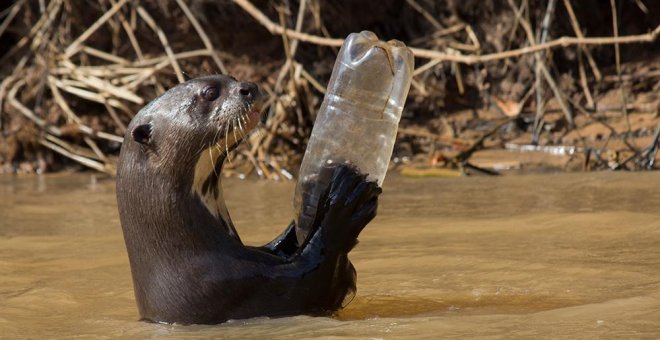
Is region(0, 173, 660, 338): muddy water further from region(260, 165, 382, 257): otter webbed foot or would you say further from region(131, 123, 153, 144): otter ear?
region(131, 123, 153, 144): otter ear

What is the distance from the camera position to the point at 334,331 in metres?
2.41

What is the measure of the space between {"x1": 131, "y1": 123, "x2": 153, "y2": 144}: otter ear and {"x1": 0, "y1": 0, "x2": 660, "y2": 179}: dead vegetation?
3.38m

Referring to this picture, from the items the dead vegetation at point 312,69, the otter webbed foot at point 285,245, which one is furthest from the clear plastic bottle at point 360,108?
the dead vegetation at point 312,69

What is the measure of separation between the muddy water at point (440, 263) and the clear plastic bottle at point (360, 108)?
35cm

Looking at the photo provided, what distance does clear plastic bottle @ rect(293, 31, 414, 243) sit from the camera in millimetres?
2760

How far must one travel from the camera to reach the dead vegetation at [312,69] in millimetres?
6238

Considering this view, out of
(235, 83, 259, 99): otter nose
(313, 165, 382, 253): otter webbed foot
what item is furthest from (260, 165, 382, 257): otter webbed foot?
(235, 83, 259, 99): otter nose

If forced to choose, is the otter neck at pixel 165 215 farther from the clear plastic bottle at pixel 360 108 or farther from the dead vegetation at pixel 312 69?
the dead vegetation at pixel 312 69

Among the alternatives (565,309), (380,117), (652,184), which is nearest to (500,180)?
(652,184)

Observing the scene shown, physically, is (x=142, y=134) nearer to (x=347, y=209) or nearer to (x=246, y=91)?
(x=246, y=91)

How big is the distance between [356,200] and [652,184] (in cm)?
240

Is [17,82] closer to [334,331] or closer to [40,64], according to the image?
[40,64]

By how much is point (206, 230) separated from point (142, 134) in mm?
249

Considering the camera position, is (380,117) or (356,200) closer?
(356,200)
